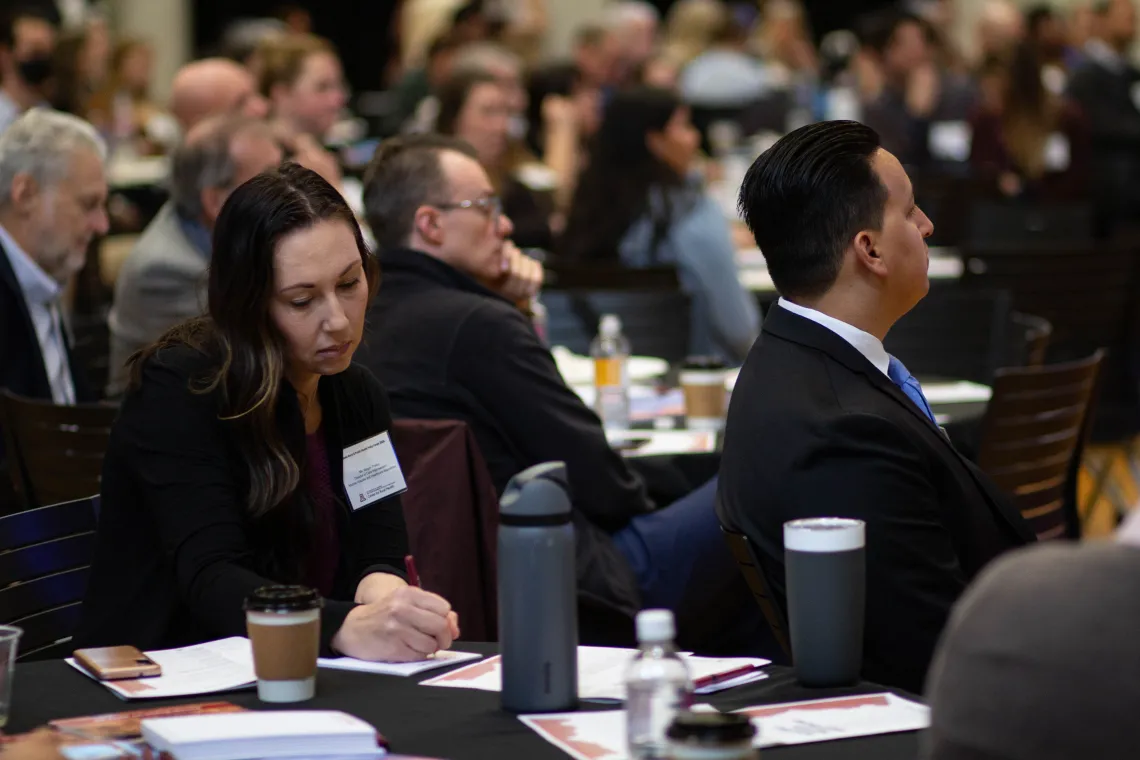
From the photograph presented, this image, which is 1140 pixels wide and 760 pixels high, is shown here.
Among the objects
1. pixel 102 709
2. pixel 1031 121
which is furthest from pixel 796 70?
pixel 102 709

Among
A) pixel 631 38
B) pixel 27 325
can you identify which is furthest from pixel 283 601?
pixel 631 38

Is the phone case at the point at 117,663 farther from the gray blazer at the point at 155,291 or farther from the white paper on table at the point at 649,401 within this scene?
the gray blazer at the point at 155,291

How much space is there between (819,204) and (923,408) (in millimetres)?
340

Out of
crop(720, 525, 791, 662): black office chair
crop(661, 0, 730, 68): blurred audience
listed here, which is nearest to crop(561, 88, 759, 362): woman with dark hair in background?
crop(720, 525, 791, 662): black office chair

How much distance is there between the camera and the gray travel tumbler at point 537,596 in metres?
1.77

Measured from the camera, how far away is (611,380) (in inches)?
158

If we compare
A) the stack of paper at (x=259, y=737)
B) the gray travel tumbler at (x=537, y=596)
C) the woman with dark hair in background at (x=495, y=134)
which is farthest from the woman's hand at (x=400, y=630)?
the woman with dark hair in background at (x=495, y=134)

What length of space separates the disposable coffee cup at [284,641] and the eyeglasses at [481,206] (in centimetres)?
195

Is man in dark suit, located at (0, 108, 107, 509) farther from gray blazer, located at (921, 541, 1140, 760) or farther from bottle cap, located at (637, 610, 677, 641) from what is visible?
gray blazer, located at (921, 541, 1140, 760)

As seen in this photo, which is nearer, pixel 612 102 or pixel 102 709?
pixel 102 709

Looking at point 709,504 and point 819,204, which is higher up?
point 819,204

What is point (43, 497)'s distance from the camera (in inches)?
138

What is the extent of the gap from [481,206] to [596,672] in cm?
194

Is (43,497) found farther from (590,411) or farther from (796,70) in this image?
(796,70)
